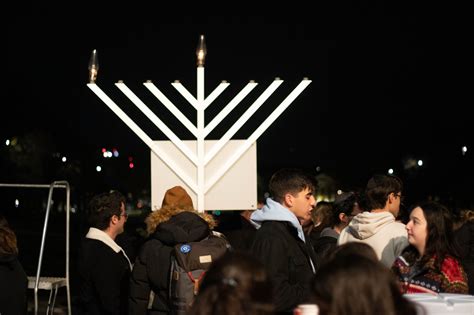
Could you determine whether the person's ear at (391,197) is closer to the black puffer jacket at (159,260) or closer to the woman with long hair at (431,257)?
the woman with long hair at (431,257)

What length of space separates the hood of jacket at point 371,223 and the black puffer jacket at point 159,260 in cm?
A: 97

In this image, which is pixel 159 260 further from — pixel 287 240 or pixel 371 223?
pixel 371 223

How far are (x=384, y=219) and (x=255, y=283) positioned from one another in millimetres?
2465

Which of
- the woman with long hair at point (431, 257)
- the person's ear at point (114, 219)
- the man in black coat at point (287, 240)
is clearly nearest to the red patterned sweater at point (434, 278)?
the woman with long hair at point (431, 257)

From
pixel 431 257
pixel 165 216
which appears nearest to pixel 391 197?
pixel 431 257

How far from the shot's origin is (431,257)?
4.17 metres

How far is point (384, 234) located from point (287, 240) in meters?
0.73

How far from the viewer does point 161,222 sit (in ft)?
17.7

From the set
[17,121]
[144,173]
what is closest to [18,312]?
[17,121]

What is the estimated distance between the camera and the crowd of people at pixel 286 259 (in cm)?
276

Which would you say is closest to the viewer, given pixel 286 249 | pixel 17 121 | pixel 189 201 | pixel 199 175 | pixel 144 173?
pixel 286 249

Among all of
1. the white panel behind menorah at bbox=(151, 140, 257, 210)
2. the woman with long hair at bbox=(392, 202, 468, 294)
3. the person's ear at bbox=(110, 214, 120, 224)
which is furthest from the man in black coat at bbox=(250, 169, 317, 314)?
the white panel behind menorah at bbox=(151, 140, 257, 210)

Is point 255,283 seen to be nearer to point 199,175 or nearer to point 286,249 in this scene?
point 286,249

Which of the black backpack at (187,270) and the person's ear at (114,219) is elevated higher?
the person's ear at (114,219)
